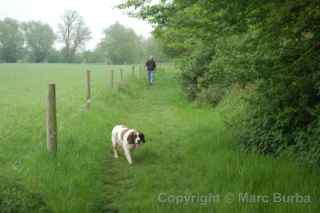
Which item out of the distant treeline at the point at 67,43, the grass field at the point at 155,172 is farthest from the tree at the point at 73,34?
the grass field at the point at 155,172

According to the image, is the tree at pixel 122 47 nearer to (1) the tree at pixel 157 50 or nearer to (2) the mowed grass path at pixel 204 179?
(1) the tree at pixel 157 50

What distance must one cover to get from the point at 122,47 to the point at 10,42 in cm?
3133

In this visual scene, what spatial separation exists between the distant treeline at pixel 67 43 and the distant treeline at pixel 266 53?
97.3 m

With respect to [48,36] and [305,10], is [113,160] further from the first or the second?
[48,36]

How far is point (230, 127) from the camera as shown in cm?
866

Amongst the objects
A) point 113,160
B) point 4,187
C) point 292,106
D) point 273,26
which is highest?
point 273,26

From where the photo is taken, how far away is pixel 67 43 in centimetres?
11694

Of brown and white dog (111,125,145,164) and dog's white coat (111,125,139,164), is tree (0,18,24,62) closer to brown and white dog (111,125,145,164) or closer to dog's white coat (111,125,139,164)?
dog's white coat (111,125,139,164)

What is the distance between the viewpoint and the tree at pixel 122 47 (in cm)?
10862

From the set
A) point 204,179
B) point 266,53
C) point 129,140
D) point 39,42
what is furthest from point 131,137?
point 39,42

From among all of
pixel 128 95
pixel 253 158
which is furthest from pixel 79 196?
pixel 128 95

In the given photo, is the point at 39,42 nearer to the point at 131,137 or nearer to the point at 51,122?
the point at 131,137

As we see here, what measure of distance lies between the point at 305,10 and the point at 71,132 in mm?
5989

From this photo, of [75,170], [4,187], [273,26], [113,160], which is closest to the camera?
[4,187]
